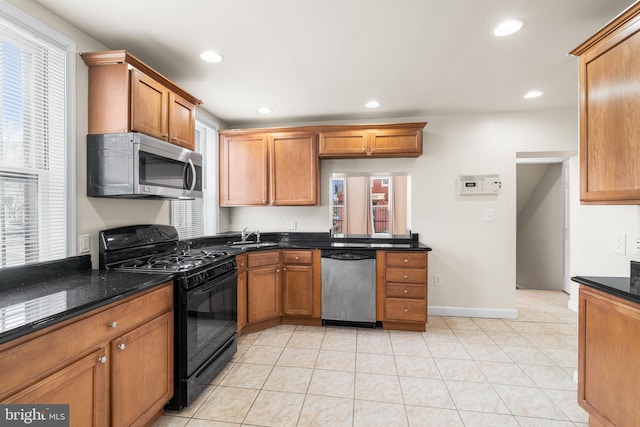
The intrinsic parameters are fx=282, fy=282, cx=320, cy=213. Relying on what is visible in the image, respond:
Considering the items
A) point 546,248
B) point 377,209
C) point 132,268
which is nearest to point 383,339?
point 377,209

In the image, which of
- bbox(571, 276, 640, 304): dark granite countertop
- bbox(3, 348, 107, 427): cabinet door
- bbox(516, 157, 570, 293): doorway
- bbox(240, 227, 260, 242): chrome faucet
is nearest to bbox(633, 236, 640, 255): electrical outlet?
bbox(571, 276, 640, 304): dark granite countertop

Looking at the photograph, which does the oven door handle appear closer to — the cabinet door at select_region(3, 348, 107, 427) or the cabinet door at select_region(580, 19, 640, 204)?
the cabinet door at select_region(3, 348, 107, 427)

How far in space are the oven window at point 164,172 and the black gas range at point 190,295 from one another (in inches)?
18.5

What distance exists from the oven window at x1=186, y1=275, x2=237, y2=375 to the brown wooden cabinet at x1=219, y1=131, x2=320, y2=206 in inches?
51.6

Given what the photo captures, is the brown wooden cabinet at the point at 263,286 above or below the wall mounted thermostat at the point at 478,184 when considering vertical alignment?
below

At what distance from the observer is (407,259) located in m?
3.03

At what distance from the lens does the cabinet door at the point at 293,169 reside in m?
3.43

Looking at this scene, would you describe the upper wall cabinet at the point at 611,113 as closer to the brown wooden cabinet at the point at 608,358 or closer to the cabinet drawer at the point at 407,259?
the brown wooden cabinet at the point at 608,358

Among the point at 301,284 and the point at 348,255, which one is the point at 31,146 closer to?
the point at 301,284

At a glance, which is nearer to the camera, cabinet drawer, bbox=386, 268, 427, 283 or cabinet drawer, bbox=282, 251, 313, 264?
cabinet drawer, bbox=386, 268, 427, 283

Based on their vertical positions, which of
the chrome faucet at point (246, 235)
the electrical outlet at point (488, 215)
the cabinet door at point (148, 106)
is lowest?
the chrome faucet at point (246, 235)

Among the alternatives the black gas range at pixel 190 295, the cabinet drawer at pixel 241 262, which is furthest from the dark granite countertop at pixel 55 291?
the cabinet drawer at pixel 241 262

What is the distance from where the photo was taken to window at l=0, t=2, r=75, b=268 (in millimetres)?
1525

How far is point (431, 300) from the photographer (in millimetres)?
3555
